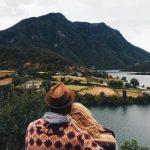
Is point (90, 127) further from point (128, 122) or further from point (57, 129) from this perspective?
point (128, 122)

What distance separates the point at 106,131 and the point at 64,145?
0.42 m

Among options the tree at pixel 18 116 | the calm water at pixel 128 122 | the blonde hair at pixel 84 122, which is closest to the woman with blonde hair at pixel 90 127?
the blonde hair at pixel 84 122

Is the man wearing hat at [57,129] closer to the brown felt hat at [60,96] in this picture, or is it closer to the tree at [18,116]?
the brown felt hat at [60,96]

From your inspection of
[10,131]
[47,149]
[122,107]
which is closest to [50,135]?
[47,149]

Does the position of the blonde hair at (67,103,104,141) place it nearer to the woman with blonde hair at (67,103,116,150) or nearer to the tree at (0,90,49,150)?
the woman with blonde hair at (67,103,116,150)

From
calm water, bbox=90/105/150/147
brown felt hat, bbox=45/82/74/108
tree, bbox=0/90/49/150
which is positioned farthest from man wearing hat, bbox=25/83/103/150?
calm water, bbox=90/105/150/147

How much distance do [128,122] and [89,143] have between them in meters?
88.7

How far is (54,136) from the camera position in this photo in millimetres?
4270

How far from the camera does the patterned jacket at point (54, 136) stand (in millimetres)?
4180

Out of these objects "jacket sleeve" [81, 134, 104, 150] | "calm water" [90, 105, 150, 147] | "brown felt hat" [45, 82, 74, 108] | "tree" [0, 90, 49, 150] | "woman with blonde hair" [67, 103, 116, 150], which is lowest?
"calm water" [90, 105, 150, 147]

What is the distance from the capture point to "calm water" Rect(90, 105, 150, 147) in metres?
72.8

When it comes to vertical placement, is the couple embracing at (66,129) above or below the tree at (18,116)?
above

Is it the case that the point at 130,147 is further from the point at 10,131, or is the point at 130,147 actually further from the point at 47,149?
the point at 47,149

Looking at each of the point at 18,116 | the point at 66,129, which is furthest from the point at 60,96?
the point at 18,116
